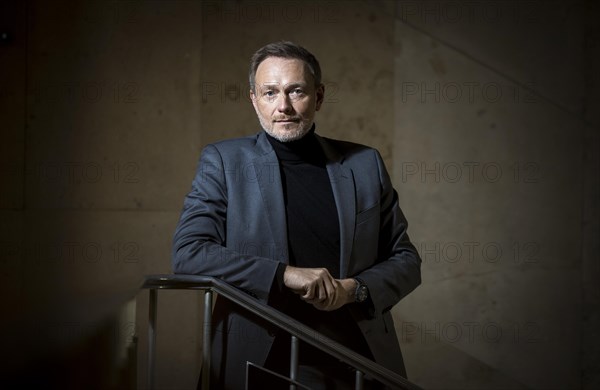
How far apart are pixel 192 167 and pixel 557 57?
2078mm

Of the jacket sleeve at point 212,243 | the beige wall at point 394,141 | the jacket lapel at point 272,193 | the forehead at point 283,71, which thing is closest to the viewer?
the jacket sleeve at point 212,243

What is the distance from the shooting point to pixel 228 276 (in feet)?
6.44

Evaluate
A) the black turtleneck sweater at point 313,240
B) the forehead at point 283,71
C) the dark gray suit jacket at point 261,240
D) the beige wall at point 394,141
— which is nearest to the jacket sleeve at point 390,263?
the dark gray suit jacket at point 261,240

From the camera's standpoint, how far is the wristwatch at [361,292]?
6.63 ft

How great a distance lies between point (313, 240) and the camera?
6.89 ft

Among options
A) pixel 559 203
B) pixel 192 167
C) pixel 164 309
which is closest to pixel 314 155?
pixel 192 167

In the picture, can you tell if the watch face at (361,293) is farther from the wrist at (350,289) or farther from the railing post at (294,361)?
the railing post at (294,361)

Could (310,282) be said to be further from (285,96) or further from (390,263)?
(285,96)

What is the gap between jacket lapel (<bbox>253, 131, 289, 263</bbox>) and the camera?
2049 millimetres

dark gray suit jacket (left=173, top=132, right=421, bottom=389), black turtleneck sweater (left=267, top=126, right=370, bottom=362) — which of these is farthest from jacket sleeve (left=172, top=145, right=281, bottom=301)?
black turtleneck sweater (left=267, top=126, right=370, bottom=362)

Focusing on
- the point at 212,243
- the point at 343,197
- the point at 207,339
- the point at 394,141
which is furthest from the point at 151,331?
the point at 394,141

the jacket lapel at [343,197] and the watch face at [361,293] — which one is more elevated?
the jacket lapel at [343,197]

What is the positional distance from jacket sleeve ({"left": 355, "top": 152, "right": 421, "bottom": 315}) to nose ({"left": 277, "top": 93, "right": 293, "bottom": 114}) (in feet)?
1.10

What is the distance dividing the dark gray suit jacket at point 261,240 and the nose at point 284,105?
0.12 meters
